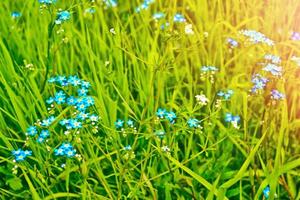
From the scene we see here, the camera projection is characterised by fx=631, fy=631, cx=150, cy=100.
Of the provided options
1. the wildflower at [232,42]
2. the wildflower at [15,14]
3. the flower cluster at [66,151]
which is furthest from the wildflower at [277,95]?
the wildflower at [15,14]

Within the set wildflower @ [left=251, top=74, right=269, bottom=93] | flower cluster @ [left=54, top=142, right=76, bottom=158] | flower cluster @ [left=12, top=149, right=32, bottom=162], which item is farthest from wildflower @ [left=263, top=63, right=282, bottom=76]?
flower cluster @ [left=12, top=149, right=32, bottom=162]

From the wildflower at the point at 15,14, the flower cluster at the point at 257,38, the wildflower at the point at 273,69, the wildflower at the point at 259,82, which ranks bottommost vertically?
the wildflower at the point at 259,82

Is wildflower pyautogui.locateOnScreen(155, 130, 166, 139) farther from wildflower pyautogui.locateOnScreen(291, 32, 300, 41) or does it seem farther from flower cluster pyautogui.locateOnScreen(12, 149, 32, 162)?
wildflower pyautogui.locateOnScreen(291, 32, 300, 41)

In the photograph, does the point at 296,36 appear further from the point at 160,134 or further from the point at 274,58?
the point at 160,134

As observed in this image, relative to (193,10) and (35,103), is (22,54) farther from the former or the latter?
(193,10)

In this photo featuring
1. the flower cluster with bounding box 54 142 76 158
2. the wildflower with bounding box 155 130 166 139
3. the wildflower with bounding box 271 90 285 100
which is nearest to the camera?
the flower cluster with bounding box 54 142 76 158

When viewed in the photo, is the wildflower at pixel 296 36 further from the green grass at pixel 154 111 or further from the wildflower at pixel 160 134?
the wildflower at pixel 160 134

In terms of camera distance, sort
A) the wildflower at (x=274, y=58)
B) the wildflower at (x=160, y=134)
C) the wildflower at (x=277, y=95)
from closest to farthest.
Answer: the wildflower at (x=160, y=134)
the wildflower at (x=277, y=95)
the wildflower at (x=274, y=58)

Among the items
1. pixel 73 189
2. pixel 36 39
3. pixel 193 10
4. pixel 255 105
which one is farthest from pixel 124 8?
pixel 73 189
